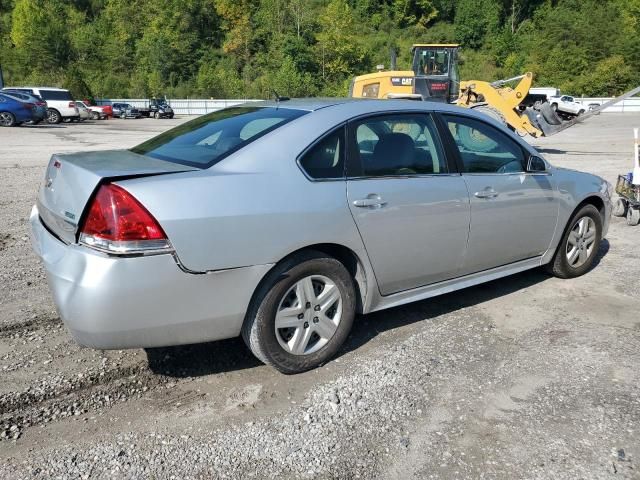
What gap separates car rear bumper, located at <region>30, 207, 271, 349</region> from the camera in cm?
272

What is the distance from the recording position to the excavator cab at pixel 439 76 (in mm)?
18016

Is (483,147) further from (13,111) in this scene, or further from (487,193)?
(13,111)

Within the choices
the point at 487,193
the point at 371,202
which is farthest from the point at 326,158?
the point at 487,193

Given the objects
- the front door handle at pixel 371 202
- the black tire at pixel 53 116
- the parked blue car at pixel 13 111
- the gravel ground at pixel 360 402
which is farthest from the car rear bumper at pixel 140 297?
the black tire at pixel 53 116

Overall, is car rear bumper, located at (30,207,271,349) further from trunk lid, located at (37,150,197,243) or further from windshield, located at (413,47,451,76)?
windshield, located at (413,47,451,76)

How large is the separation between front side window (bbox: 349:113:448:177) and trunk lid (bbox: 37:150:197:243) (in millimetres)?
1119

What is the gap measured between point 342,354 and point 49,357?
1838 mm

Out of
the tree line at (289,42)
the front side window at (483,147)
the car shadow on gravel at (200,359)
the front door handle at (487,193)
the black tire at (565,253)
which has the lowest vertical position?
the car shadow on gravel at (200,359)

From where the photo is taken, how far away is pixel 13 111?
2514 cm

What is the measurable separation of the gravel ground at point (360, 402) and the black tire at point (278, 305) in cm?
11

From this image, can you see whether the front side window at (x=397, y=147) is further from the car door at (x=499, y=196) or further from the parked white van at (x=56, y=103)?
the parked white van at (x=56, y=103)

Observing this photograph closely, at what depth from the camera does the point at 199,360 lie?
3582mm

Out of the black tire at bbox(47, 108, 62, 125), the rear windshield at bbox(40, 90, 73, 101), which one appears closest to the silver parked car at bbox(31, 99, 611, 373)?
the black tire at bbox(47, 108, 62, 125)

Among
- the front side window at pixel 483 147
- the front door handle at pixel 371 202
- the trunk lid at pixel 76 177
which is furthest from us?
the front side window at pixel 483 147
